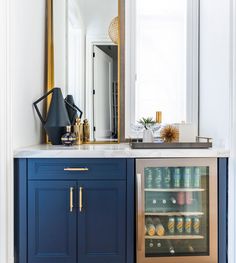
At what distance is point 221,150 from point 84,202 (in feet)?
3.03

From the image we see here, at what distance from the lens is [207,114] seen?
2.33 metres

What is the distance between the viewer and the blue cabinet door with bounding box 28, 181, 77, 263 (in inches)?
74.0

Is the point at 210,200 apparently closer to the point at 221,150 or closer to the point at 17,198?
the point at 221,150

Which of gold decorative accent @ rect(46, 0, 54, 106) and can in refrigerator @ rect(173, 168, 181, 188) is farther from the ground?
gold decorative accent @ rect(46, 0, 54, 106)

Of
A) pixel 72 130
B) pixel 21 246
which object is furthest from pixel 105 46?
pixel 21 246

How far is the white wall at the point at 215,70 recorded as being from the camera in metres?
1.92

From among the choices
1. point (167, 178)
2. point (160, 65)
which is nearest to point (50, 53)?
point (160, 65)

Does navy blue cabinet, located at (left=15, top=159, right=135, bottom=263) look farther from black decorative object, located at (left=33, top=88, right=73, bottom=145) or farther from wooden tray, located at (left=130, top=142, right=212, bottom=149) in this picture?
black decorative object, located at (left=33, top=88, right=73, bottom=145)

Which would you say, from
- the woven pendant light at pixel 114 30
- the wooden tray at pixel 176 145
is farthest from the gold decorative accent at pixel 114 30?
the wooden tray at pixel 176 145

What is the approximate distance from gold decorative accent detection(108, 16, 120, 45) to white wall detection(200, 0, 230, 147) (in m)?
0.70

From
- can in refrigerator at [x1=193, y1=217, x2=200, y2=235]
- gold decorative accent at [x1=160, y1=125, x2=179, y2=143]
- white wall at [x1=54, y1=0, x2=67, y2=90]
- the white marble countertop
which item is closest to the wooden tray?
the white marble countertop

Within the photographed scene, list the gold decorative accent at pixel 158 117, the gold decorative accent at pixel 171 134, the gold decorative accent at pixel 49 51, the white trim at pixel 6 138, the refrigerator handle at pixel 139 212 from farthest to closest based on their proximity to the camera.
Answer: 1. the gold decorative accent at pixel 49 51
2. the gold decorative accent at pixel 158 117
3. the gold decorative accent at pixel 171 134
4. the refrigerator handle at pixel 139 212
5. the white trim at pixel 6 138

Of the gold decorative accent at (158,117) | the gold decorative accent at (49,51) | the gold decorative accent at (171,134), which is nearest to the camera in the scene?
the gold decorative accent at (171,134)

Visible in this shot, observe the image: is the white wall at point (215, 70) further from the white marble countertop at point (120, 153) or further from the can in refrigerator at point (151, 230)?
the can in refrigerator at point (151, 230)
